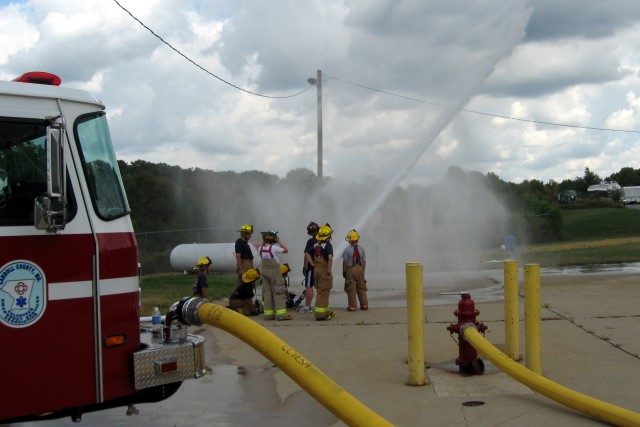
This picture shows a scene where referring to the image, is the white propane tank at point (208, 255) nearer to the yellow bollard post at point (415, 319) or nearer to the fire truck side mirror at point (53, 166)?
the yellow bollard post at point (415, 319)

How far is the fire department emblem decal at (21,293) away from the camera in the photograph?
13.8ft

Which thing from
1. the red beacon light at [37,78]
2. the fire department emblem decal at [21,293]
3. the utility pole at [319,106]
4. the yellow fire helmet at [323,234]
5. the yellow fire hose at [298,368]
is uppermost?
the utility pole at [319,106]

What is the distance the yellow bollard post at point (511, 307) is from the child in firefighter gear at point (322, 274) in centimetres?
380

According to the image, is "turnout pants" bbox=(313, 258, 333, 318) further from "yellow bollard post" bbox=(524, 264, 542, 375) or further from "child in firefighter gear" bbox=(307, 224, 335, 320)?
"yellow bollard post" bbox=(524, 264, 542, 375)

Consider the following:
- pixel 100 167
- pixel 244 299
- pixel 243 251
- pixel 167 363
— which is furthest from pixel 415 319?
pixel 243 251

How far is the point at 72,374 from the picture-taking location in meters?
4.39

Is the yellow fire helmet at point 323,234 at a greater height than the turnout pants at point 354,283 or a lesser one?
greater

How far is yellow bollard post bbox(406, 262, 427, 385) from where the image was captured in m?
6.57

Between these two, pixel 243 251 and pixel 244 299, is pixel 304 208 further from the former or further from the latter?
pixel 244 299

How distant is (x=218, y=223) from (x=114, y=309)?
96.1 feet

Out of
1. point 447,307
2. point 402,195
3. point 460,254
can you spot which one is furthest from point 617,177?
point 447,307

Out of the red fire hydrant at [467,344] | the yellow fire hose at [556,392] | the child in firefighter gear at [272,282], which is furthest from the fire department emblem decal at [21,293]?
the child in firefighter gear at [272,282]

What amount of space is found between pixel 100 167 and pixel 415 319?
3.37 meters

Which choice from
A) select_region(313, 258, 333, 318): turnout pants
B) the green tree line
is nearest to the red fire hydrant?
select_region(313, 258, 333, 318): turnout pants
